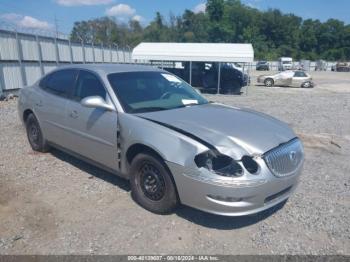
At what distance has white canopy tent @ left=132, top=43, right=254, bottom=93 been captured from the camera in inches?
753

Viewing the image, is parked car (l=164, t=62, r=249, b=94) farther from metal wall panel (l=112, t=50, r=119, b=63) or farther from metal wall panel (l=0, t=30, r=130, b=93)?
metal wall panel (l=0, t=30, r=130, b=93)

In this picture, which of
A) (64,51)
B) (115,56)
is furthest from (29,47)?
(115,56)

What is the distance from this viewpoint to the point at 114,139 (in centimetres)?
397

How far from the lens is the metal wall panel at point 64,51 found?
1658cm

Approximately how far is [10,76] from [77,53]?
6090 millimetres

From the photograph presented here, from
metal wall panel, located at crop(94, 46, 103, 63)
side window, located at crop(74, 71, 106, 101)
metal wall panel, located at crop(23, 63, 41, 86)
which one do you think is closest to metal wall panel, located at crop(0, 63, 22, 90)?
metal wall panel, located at crop(23, 63, 41, 86)

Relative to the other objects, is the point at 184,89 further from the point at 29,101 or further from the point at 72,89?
the point at 29,101

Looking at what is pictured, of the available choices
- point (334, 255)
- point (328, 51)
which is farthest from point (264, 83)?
point (328, 51)

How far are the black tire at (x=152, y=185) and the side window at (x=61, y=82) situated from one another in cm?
Answer: 181

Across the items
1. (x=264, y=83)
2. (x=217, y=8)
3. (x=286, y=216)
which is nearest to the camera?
(x=286, y=216)

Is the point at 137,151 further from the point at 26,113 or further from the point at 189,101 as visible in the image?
the point at 26,113

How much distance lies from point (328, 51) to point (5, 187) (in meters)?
106

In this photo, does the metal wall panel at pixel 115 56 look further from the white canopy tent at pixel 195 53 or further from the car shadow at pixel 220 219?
the car shadow at pixel 220 219

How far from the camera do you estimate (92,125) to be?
13.9 ft
